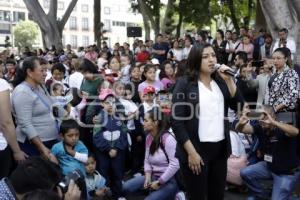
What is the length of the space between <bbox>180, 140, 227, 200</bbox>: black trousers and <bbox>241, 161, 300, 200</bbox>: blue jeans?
1158mm

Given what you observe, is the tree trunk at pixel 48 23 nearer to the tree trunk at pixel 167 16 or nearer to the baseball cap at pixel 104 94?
the tree trunk at pixel 167 16

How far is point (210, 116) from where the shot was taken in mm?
3727

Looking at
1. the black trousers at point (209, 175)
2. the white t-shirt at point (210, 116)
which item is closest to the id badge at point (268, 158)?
the black trousers at point (209, 175)

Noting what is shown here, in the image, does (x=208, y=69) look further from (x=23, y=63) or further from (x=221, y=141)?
(x=23, y=63)

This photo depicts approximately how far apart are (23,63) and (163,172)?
186 centimetres

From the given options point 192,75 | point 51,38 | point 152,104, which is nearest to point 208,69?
point 192,75

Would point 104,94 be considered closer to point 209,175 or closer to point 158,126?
point 158,126

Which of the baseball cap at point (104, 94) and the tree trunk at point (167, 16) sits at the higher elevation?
the tree trunk at point (167, 16)

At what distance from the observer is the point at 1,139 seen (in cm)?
406

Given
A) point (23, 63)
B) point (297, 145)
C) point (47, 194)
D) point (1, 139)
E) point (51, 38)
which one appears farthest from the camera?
point (51, 38)

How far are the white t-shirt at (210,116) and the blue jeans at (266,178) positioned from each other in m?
1.38

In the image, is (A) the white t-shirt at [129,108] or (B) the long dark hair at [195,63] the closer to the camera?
(B) the long dark hair at [195,63]

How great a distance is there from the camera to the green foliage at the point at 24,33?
77.2 meters

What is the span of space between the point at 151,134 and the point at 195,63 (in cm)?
147
